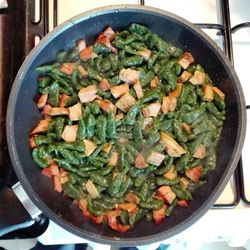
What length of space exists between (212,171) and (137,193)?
16cm

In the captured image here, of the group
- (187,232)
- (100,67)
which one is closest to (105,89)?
(100,67)

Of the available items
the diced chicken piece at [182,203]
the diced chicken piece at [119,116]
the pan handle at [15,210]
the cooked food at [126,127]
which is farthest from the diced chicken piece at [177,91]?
the pan handle at [15,210]

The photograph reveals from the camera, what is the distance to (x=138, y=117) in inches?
34.6

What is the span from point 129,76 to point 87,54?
10 cm

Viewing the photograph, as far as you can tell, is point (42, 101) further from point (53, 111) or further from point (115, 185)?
point (115, 185)

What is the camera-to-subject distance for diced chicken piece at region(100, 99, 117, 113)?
87cm

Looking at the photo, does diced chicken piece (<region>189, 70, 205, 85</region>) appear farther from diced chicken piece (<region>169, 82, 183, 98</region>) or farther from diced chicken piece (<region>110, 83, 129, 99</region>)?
diced chicken piece (<region>110, 83, 129, 99</region>)

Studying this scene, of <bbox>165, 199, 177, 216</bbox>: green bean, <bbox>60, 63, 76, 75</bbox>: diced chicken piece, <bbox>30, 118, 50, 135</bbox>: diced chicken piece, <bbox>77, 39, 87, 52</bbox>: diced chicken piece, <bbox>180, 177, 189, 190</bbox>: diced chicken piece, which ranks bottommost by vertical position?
<bbox>165, 199, 177, 216</bbox>: green bean

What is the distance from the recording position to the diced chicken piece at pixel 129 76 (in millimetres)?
886

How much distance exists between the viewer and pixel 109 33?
0.90 m

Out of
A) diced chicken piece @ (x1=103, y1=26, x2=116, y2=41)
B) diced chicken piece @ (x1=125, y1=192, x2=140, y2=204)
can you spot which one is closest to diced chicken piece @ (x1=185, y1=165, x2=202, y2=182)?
diced chicken piece @ (x1=125, y1=192, x2=140, y2=204)

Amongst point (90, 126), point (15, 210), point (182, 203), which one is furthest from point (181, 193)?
point (15, 210)

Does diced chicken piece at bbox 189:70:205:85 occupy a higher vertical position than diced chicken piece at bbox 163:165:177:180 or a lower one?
higher

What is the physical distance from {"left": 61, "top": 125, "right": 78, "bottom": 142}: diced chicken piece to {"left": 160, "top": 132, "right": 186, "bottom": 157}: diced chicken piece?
176 mm
